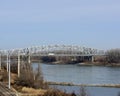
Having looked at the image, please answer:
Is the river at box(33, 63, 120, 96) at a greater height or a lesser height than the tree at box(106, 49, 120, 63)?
lesser

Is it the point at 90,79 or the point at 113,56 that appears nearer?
the point at 90,79

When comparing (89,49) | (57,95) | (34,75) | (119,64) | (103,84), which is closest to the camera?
(57,95)

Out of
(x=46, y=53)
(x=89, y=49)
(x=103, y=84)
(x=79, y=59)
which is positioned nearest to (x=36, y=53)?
(x=46, y=53)

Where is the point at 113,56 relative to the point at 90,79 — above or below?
above

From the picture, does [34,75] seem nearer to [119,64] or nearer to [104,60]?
[119,64]

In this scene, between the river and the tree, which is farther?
the tree

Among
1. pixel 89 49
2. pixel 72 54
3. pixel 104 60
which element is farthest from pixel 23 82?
pixel 89 49

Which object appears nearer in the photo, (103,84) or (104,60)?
(103,84)

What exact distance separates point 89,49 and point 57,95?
10096cm

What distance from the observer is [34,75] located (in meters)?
30.3

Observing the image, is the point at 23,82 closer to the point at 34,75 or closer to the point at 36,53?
the point at 34,75

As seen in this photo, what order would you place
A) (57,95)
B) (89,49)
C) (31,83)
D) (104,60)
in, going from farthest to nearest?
(89,49), (104,60), (31,83), (57,95)

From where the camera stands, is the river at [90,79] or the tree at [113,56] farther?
the tree at [113,56]

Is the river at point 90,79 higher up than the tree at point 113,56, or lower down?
lower down
